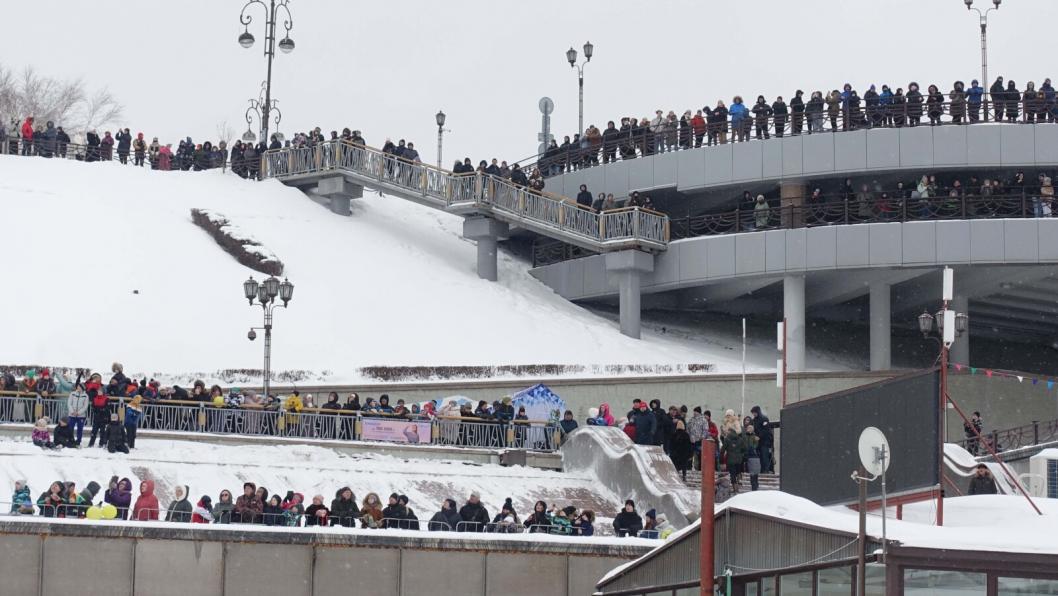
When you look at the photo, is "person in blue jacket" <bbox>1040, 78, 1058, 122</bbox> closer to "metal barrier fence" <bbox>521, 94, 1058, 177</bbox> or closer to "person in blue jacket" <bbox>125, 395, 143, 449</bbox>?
"metal barrier fence" <bbox>521, 94, 1058, 177</bbox>

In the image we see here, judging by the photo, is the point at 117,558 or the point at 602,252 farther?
the point at 602,252

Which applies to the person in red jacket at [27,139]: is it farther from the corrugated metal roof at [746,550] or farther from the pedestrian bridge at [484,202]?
the corrugated metal roof at [746,550]

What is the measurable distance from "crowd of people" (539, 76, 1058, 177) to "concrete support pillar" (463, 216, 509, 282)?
4141mm

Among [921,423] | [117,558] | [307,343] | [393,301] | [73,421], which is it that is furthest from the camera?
[393,301]

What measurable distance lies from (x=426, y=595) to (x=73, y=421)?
706 centimetres

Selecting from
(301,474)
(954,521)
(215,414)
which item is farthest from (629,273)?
(954,521)

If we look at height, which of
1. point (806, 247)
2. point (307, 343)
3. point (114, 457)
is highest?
point (806, 247)

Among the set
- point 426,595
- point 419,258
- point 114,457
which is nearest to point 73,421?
point 114,457

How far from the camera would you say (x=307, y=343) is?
38.2 metres

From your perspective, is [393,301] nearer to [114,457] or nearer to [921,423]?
[114,457]

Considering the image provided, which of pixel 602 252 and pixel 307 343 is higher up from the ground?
pixel 602 252

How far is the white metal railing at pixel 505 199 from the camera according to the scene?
1791 inches

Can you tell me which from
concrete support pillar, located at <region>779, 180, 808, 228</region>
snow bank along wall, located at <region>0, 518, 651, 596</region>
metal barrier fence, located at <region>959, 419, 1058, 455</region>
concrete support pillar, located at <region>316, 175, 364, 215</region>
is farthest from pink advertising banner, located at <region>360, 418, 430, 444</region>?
concrete support pillar, located at <region>316, 175, 364, 215</region>

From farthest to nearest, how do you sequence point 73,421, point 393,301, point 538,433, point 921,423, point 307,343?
point 393,301
point 307,343
point 538,433
point 73,421
point 921,423
